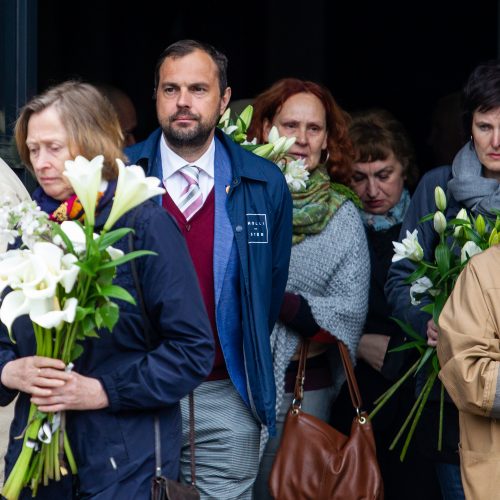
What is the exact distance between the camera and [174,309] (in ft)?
10.5

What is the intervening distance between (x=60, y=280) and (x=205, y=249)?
1004 mm

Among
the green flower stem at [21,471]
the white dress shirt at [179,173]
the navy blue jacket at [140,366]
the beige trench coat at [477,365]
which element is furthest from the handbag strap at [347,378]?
the green flower stem at [21,471]

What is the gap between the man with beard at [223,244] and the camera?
12.9 feet

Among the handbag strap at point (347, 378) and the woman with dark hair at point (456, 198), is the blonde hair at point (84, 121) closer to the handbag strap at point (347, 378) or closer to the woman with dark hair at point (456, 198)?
the woman with dark hair at point (456, 198)

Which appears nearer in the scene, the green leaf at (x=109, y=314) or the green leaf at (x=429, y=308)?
the green leaf at (x=109, y=314)

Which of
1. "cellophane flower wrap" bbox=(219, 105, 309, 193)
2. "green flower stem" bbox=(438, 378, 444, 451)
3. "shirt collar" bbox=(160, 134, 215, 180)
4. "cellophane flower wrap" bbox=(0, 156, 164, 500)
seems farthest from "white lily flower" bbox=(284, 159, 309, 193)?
"cellophane flower wrap" bbox=(0, 156, 164, 500)

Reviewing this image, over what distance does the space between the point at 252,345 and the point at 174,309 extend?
0.74 meters

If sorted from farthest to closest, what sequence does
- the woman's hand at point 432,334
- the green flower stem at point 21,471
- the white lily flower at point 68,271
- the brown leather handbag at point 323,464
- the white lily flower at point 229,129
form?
the white lily flower at point 229,129
the brown leather handbag at point 323,464
the woman's hand at point 432,334
the green flower stem at point 21,471
the white lily flower at point 68,271

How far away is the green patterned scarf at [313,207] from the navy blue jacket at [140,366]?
1405mm

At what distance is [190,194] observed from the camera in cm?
405

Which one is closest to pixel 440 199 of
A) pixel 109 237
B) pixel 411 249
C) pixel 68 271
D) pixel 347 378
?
pixel 411 249

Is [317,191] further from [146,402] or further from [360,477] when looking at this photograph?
[146,402]

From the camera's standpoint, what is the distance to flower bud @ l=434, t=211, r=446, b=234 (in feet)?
13.3

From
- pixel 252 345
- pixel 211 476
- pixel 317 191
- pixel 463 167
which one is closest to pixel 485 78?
pixel 463 167
